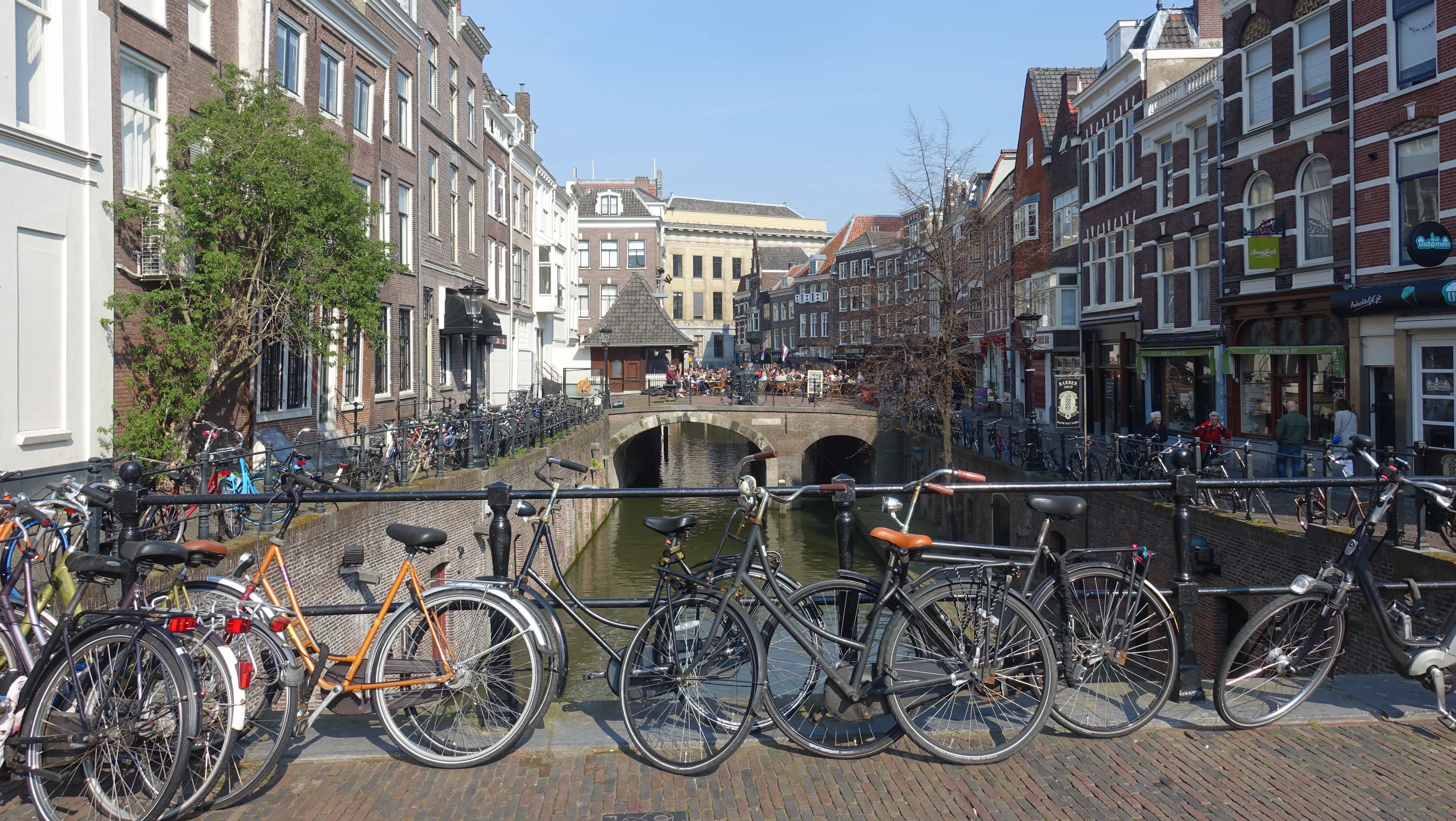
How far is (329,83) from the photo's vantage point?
1792cm

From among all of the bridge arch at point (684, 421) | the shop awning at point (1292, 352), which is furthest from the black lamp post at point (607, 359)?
the shop awning at point (1292, 352)

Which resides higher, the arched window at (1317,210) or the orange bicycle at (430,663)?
the arched window at (1317,210)

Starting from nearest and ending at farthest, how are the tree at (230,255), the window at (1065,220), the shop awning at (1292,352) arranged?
1. the tree at (230,255)
2. the shop awning at (1292,352)
3. the window at (1065,220)

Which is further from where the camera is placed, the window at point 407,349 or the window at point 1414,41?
the window at point 407,349

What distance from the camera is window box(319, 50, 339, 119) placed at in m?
17.4

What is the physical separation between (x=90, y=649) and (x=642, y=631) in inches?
77.5

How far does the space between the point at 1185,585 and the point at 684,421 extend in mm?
31744

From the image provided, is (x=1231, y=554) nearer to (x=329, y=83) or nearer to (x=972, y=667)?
(x=972, y=667)

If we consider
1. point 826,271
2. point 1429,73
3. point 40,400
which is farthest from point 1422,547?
point 826,271

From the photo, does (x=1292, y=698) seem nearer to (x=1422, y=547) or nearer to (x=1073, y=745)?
(x=1073, y=745)

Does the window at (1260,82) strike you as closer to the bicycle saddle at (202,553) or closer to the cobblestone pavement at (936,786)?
the cobblestone pavement at (936,786)

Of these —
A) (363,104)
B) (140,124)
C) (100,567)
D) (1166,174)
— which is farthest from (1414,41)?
(100,567)

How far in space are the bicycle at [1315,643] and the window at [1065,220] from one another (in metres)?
28.7

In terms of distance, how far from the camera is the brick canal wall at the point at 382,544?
8.83m
